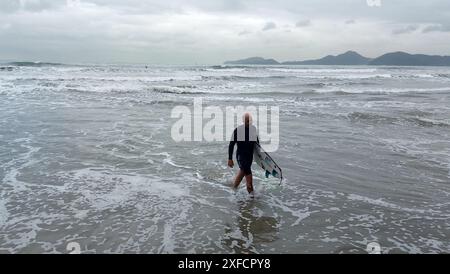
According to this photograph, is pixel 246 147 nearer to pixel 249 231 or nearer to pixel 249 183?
pixel 249 183

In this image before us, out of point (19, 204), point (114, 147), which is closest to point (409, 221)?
point (19, 204)

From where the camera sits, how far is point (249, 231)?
7.36 metres

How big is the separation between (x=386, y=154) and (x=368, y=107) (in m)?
13.1

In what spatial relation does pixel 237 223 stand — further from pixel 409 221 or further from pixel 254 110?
pixel 254 110

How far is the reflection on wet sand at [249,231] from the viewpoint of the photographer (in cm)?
680

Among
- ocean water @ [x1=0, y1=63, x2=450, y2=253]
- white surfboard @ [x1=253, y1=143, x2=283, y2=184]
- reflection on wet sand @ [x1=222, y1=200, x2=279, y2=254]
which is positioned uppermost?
white surfboard @ [x1=253, y1=143, x2=283, y2=184]

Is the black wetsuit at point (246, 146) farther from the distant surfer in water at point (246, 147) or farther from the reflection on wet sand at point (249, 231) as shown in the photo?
the reflection on wet sand at point (249, 231)

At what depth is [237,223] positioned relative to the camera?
771 cm

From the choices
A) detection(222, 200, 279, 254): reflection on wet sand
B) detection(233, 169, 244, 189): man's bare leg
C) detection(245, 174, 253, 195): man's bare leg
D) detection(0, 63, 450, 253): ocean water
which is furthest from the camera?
detection(233, 169, 244, 189): man's bare leg

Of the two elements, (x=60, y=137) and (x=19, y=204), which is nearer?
(x=19, y=204)

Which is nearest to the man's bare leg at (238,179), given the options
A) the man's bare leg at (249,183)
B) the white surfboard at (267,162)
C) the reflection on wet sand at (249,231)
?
the man's bare leg at (249,183)

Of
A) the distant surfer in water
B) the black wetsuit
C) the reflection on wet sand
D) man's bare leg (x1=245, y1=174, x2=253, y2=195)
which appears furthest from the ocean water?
the black wetsuit

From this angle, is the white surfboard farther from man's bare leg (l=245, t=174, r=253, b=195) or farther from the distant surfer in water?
man's bare leg (l=245, t=174, r=253, b=195)

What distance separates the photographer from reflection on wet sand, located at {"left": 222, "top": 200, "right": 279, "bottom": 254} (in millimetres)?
6797
